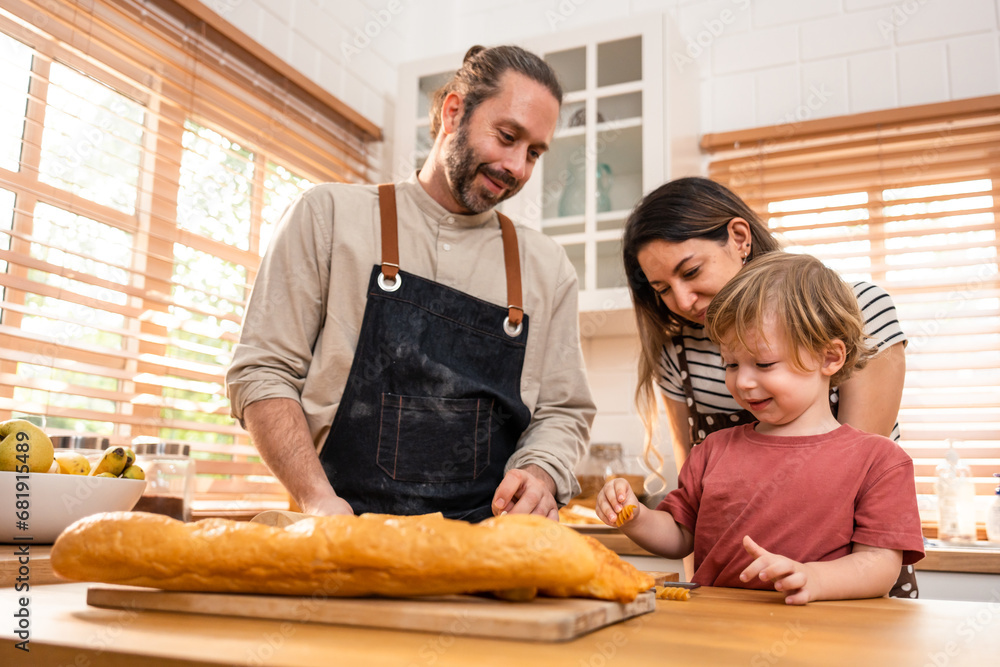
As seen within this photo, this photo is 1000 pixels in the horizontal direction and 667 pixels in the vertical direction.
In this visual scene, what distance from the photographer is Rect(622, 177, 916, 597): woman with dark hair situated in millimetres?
1128

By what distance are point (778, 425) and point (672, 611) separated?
491mm

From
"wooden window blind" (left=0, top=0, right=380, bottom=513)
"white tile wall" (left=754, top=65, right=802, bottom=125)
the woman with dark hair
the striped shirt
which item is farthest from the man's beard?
"white tile wall" (left=754, top=65, right=802, bottom=125)

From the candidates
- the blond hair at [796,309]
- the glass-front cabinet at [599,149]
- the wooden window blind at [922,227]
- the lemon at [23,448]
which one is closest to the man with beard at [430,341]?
the lemon at [23,448]

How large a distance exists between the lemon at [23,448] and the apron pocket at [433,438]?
0.47 m

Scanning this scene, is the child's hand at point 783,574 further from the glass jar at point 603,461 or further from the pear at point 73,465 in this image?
the glass jar at point 603,461

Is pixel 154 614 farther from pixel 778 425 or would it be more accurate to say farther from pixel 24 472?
pixel 778 425

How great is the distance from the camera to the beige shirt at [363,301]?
1.26 meters

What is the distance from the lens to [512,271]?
1.46m

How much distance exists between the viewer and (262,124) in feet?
7.63

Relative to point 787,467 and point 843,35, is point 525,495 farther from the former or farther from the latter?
point 843,35

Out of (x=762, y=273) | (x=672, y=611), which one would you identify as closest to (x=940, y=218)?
(x=762, y=273)

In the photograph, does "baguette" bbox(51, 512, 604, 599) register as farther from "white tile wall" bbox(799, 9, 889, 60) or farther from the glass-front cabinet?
"white tile wall" bbox(799, 9, 889, 60)

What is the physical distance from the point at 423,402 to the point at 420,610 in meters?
0.83

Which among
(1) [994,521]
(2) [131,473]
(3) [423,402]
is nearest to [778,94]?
(1) [994,521]
